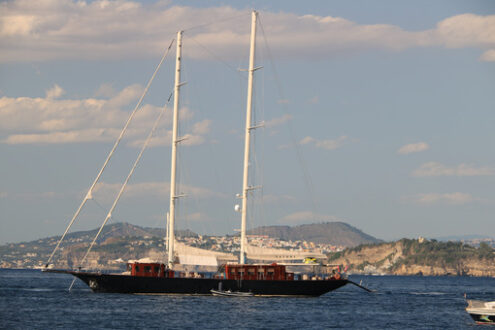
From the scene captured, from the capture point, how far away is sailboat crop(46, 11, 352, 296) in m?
80.0

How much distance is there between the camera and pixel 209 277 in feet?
273

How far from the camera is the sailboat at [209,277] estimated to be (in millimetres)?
80000

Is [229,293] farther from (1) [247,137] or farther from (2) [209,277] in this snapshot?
(1) [247,137]

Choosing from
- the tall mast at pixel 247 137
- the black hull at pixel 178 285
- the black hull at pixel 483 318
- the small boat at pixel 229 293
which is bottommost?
the black hull at pixel 483 318

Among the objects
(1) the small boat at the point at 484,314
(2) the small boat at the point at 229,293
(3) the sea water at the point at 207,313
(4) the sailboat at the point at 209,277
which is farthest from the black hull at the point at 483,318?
(2) the small boat at the point at 229,293

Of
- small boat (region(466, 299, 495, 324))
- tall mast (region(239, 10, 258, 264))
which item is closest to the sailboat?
tall mast (region(239, 10, 258, 264))

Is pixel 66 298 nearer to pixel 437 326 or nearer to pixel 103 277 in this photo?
pixel 103 277

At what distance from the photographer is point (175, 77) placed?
8525 cm

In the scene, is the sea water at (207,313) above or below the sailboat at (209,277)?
below

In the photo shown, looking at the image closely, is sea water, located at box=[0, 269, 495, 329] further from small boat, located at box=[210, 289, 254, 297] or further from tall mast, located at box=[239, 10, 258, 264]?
tall mast, located at box=[239, 10, 258, 264]

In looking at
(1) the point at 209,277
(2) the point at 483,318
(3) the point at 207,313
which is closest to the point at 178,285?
(1) the point at 209,277

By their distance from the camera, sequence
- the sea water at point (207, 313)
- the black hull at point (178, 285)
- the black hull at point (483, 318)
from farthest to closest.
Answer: the black hull at point (178, 285) < the black hull at point (483, 318) < the sea water at point (207, 313)

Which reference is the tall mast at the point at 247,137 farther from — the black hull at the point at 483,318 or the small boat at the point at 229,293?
the black hull at the point at 483,318

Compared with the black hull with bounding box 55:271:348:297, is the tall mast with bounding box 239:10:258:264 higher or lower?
higher
